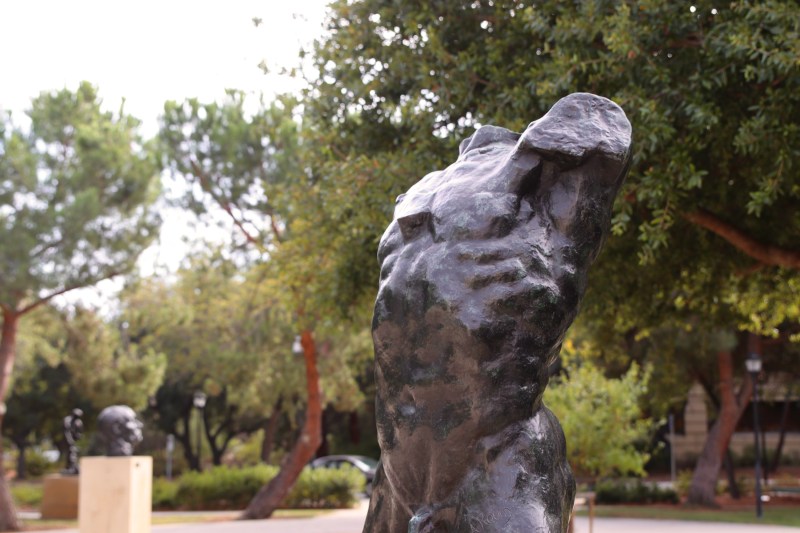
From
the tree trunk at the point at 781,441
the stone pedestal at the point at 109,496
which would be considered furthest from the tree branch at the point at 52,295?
the tree trunk at the point at 781,441

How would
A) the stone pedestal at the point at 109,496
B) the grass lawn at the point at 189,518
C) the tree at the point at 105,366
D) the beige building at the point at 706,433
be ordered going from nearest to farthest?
the stone pedestal at the point at 109,496 < the grass lawn at the point at 189,518 < the tree at the point at 105,366 < the beige building at the point at 706,433

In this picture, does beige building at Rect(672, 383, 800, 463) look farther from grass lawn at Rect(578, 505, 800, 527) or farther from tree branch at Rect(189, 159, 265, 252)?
tree branch at Rect(189, 159, 265, 252)

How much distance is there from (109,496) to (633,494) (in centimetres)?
Result: 1633

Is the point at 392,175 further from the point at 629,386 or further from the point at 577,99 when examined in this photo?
the point at 629,386

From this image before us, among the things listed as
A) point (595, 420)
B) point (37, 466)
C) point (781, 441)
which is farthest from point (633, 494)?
point (37, 466)

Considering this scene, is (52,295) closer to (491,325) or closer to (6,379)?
(6,379)

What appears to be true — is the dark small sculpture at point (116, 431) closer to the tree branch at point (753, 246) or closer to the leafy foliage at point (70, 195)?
the leafy foliage at point (70, 195)

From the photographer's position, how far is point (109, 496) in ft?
39.9

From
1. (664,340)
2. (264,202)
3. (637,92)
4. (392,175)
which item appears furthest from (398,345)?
(664,340)

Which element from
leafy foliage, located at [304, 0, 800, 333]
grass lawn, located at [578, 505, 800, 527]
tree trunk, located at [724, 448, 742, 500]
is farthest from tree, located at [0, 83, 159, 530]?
tree trunk, located at [724, 448, 742, 500]

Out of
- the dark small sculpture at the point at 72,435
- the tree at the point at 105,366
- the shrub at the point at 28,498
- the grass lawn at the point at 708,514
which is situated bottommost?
the shrub at the point at 28,498

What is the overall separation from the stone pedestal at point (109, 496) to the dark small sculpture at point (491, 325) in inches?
386

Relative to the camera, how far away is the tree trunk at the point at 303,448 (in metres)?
20.2

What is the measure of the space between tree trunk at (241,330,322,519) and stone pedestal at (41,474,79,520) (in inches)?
196
